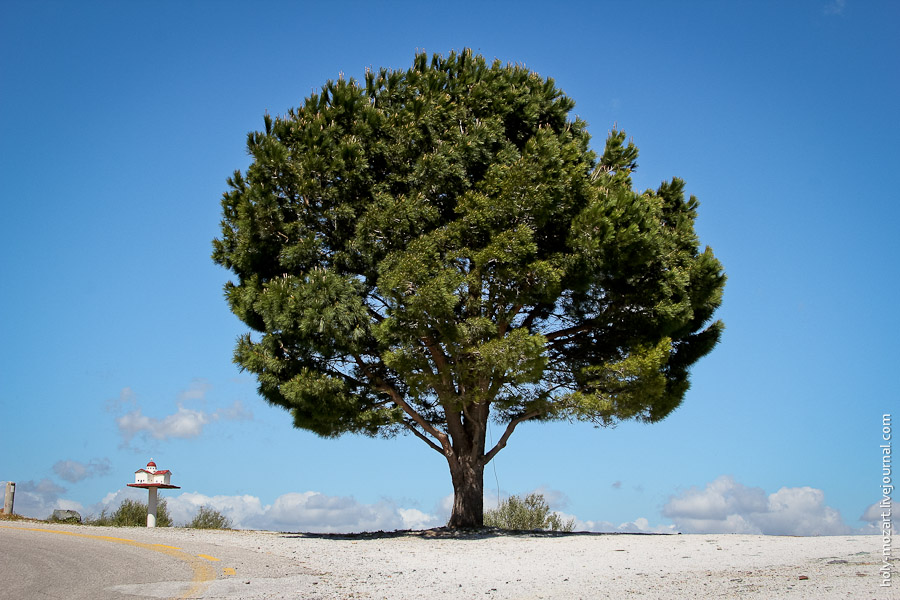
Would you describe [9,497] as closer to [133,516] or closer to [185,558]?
[133,516]

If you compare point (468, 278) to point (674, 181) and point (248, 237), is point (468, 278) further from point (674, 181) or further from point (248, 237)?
point (674, 181)

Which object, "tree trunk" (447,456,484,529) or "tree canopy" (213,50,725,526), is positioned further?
"tree trunk" (447,456,484,529)

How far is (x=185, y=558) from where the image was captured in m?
11.5

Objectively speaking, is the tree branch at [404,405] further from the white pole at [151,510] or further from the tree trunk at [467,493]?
the white pole at [151,510]

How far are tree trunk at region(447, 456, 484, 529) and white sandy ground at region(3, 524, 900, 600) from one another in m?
2.32

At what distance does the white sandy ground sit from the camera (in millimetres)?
8375

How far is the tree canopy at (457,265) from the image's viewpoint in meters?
16.2

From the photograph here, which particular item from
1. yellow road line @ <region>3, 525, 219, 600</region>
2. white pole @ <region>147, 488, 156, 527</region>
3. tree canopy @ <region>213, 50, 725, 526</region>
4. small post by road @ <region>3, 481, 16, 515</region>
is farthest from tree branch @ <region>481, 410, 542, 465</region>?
small post by road @ <region>3, 481, 16, 515</region>

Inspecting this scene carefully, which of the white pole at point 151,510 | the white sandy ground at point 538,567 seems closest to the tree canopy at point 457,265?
the white sandy ground at point 538,567

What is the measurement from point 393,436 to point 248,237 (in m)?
6.46

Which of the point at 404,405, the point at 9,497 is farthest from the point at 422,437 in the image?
the point at 9,497

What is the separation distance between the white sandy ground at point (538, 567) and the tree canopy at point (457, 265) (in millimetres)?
3509

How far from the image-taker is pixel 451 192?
17453mm

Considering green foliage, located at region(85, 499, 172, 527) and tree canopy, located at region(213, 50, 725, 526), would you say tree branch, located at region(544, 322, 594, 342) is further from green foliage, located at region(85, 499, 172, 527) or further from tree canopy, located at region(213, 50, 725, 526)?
green foliage, located at region(85, 499, 172, 527)
